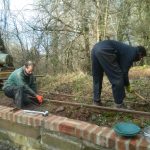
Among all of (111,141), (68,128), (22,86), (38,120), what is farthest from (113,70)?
(111,141)

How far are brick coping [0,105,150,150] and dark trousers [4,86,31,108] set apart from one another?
84.4 inches

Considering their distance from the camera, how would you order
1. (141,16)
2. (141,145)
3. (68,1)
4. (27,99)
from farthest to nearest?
(141,16)
(68,1)
(27,99)
(141,145)

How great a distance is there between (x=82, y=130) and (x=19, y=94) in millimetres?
3385

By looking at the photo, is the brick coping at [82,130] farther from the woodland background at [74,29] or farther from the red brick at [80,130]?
the woodland background at [74,29]

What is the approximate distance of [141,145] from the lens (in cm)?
294

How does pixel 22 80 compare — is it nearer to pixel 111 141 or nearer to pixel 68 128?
pixel 68 128

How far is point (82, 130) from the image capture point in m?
3.41

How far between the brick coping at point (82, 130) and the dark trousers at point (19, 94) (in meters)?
2.14

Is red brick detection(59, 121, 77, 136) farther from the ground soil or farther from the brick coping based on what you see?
the ground soil

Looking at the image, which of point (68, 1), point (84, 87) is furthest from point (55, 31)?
point (84, 87)

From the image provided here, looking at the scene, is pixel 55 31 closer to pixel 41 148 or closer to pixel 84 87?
pixel 84 87

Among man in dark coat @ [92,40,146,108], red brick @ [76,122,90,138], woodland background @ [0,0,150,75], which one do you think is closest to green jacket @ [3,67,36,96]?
man in dark coat @ [92,40,146,108]

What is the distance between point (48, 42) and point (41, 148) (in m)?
12.8

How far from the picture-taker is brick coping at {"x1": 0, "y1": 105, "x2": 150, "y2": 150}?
3.04 m
